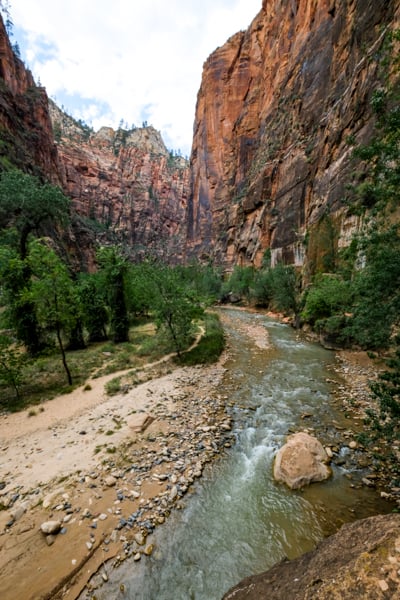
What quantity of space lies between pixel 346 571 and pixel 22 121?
68.7 metres

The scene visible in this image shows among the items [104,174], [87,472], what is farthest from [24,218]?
[104,174]

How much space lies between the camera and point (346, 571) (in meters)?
2.16

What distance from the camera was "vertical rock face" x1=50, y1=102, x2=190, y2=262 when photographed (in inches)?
3767

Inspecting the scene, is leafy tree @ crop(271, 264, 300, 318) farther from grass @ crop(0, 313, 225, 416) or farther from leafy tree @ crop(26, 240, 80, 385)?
leafy tree @ crop(26, 240, 80, 385)

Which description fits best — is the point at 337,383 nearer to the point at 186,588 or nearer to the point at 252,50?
the point at 186,588

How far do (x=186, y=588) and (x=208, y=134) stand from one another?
10150 cm

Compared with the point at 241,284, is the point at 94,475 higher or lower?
lower

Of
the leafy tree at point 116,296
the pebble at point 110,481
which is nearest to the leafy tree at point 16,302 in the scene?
the leafy tree at point 116,296

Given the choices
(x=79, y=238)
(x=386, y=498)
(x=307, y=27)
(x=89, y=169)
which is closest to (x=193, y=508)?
(x=386, y=498)

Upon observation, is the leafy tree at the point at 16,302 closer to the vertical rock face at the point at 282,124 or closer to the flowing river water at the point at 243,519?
the flowing river water at the point at 243,519

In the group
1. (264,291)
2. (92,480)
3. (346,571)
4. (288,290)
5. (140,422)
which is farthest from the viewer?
(264,291)

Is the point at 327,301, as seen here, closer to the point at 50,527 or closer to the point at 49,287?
the point at 49,287

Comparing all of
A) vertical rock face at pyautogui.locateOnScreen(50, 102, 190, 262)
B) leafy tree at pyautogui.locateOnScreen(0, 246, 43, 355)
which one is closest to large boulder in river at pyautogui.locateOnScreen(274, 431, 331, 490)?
leafy tree at pyautogui.locateOnScreen(0, 246, 43, 355)

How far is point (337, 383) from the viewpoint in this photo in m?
10.4
